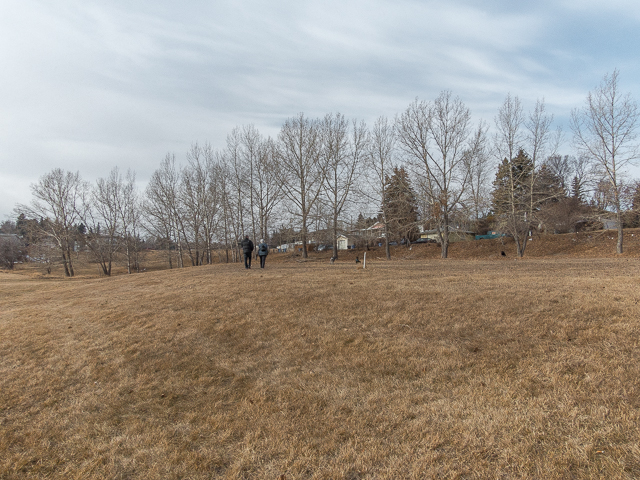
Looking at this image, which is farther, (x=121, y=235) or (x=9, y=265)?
(x=9, y=265)

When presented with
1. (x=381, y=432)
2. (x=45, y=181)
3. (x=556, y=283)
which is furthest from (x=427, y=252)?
(x=45, y=181)

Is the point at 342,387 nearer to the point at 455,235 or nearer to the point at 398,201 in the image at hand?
the point at 398,201

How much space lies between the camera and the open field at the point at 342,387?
325cm

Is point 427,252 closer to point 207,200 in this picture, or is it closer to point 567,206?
point 567,206

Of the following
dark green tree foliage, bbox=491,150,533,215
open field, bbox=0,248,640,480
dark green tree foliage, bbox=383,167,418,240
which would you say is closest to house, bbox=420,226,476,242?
dark green tree foliage, bbox=383,167,418,240

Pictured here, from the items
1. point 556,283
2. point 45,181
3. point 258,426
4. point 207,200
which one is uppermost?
point 45,181

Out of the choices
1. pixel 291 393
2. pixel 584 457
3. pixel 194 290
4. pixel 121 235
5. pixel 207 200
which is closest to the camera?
pixel 584 457

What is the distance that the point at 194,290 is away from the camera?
37.6ft

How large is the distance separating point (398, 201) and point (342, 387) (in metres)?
26.5

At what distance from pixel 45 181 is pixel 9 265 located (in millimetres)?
Result: 18496

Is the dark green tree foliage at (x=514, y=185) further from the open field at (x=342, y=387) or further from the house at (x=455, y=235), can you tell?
the open field at (x=342, y=387)

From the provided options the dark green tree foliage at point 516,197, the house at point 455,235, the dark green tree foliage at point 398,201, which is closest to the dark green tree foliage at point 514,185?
the dark green tree foliage at point 516,197

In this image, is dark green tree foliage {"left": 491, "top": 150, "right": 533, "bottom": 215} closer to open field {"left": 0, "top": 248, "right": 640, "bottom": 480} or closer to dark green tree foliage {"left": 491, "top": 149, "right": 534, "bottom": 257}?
dark green tree foliage {"left": 491, "top": 149, "right": 534, "bottom": 257}

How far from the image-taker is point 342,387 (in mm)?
4891
